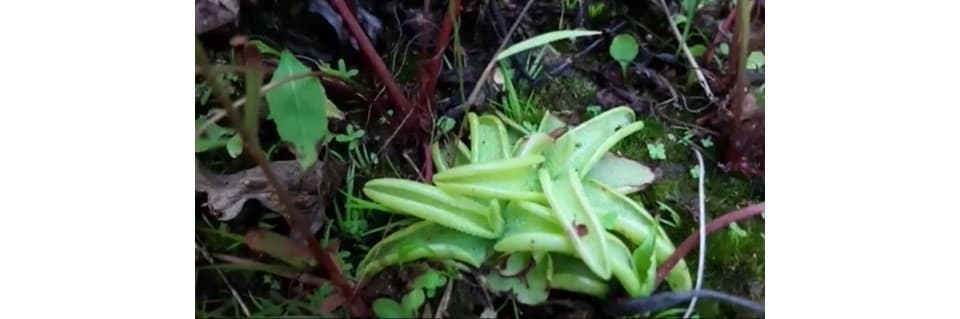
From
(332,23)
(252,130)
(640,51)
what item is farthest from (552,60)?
(252,130)

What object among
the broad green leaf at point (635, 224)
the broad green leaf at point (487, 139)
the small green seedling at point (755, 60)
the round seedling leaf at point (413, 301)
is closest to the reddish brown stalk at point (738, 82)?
the small green seedling at point (755, 60)

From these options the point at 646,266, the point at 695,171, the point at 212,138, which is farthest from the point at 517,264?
the point at 212,138

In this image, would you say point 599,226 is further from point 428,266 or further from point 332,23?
point 332,23

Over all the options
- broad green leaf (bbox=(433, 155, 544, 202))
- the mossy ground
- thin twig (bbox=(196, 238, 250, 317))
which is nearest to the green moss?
the mossy ground

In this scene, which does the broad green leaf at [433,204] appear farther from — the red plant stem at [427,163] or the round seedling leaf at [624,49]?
the round seedling leaf at [624,49]

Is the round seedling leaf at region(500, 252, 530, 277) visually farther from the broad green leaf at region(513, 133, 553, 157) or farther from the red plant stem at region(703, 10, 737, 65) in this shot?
the red plant stem at region(703, 10, 737, 65)

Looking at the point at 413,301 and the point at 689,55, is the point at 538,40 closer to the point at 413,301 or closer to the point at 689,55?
the point at 689,55
